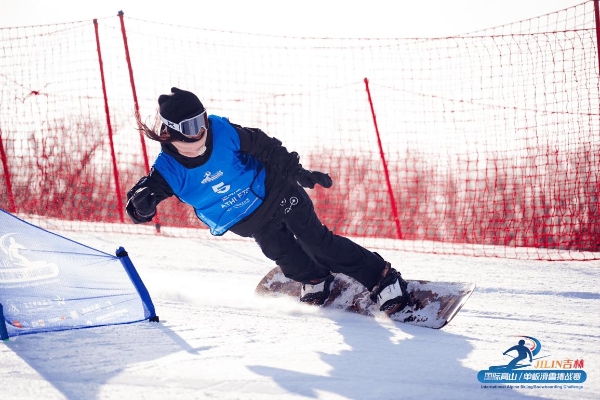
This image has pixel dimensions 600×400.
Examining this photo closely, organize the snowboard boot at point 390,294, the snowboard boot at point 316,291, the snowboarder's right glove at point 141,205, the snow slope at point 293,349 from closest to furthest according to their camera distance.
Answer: the snow slope at point 293,349, the snowboarder's right glove at point 141,205, the snowboard boot at point 390,294, the snowboard boot at point 316,291

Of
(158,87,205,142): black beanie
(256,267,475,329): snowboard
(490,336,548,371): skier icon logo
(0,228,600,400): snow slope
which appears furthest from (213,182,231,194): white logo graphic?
(490,336,548,371): skier icon logo

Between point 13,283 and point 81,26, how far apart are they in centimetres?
507

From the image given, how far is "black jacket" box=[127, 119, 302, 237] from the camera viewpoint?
312 cm

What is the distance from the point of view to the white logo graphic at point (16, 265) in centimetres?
292

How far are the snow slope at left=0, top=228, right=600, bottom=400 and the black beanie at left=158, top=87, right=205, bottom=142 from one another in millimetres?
1043

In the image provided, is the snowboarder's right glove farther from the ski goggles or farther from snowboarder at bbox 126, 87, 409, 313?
the ski goggles

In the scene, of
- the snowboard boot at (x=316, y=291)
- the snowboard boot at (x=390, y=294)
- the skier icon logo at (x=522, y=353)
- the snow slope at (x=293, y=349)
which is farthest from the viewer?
the snowboard boot at (x=316, y=291)

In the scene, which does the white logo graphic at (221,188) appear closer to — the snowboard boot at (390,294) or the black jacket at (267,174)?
the black jacket at (267,174)

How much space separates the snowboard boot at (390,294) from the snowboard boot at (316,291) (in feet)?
1.35

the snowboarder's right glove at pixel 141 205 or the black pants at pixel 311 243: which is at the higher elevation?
the snowboarder's right glove at pixel 141 205

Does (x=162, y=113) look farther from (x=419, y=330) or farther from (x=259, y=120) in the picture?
(x=259, y=120)

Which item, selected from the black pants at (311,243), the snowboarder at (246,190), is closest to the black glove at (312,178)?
the snowboarder at (246,190)

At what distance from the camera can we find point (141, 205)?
3.05 m

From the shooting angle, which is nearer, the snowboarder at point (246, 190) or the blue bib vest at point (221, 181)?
the snowboarder at point (246, 190)
